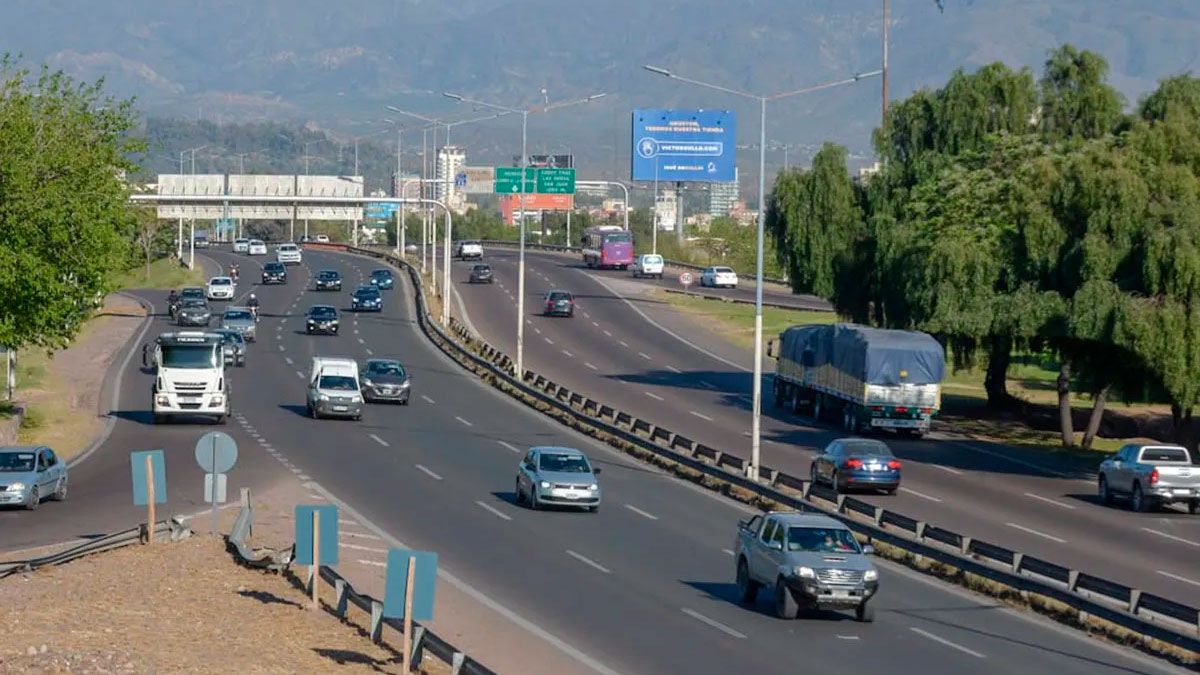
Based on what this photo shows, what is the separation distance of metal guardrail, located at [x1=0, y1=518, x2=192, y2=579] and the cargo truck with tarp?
90.6 ft

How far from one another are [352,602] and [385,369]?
114ft

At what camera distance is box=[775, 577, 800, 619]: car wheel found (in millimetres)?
26359

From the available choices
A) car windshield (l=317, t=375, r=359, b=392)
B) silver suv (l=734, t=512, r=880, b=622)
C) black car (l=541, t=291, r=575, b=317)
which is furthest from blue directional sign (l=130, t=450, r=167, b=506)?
black car (l=541, t=291, r=575, b=317)

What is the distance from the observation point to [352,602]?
25.9 m

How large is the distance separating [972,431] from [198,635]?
4165 cm

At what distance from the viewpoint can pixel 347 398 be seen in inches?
2152

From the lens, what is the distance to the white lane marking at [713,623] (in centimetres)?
2523

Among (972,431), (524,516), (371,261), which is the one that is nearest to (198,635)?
(524,516)

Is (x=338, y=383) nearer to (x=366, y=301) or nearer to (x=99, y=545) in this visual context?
(x=99, y=545)

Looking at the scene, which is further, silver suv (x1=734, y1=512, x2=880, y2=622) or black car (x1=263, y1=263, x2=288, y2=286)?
black car (x1=263, y1=263, x2=288, y2=286)

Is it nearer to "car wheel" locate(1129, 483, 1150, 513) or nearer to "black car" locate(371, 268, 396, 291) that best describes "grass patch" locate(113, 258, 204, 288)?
"black car" locate(371, 268, 396, 291)

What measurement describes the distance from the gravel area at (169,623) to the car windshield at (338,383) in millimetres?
24140

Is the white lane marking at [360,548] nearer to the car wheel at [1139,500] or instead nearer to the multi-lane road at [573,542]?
the multi-lane road at [573,542]

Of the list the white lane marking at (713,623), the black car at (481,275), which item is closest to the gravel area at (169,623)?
the white lane marking at (713,623)
